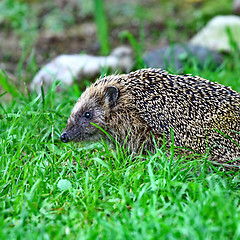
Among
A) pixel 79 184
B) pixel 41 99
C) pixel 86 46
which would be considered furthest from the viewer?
pixel 86 46

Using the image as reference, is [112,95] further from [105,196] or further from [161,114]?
[105,196]

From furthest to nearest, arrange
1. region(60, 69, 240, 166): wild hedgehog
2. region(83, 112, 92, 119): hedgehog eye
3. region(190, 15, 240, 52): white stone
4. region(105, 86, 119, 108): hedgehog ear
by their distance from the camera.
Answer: region(190, 15, 240, 52): white stone < region(83, 112, 92, 119): hedgehog eye < region(105, 86, 119, 108): hedgehog ear < region(60, 69, 240, 166): wild hedgehog

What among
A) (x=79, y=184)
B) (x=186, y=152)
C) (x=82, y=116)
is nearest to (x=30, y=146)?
(x=82, y=116)

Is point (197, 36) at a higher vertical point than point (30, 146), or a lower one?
lower

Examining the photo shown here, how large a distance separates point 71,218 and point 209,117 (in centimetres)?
189

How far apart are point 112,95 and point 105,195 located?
1322 mm

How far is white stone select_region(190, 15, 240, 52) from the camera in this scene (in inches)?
338

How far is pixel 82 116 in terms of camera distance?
15.3 ft

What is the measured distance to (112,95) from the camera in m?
4.59


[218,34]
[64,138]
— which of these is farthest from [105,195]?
[218,34]

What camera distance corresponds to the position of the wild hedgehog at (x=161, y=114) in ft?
14.0

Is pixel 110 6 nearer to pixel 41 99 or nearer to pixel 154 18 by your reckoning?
pixel 154 18

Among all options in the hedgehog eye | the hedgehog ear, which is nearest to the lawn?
the hedgehog eye

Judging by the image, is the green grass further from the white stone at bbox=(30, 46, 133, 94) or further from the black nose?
the white stone at bbox=(30, 46, 133, 94)
